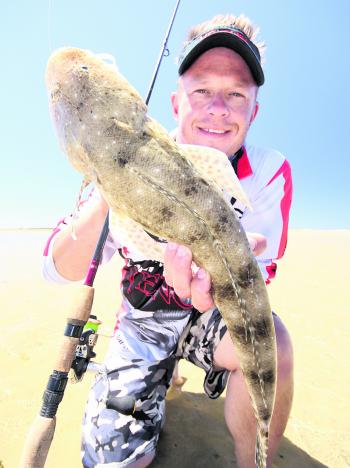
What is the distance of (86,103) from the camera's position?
74.6 inches

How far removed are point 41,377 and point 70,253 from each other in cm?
235

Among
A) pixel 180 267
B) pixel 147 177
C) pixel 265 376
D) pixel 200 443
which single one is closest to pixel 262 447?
pixel 265 376

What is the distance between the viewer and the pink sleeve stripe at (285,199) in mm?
3545

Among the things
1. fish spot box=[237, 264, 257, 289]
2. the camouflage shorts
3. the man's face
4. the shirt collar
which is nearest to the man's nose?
the man's face

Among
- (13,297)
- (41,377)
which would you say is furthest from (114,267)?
(41,377)

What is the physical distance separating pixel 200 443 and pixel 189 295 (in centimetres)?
207

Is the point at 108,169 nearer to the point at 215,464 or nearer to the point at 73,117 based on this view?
the point at 73,117

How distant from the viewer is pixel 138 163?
1787 millimetres

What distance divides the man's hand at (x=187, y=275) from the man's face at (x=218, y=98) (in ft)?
4.57

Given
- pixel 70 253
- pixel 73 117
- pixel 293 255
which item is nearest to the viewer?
pixel 73 117

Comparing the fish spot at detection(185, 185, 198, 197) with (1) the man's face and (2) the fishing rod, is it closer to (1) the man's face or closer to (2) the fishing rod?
(2) the fishing rod

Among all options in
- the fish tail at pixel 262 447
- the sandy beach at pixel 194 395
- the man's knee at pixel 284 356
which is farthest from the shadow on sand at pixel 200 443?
the man's knee at pixel 284 356

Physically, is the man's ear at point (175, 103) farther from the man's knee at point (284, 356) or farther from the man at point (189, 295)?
the man's knee at point (284, 356)

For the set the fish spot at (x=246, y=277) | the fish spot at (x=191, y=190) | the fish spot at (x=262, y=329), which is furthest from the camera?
the fish spot at (x=262, y=329)
